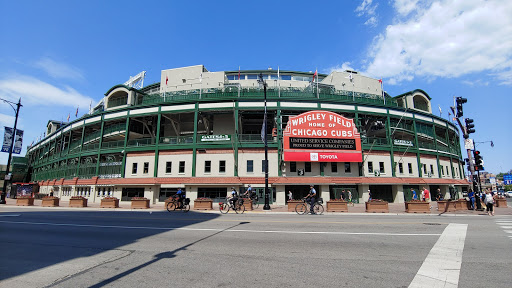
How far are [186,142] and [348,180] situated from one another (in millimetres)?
19435

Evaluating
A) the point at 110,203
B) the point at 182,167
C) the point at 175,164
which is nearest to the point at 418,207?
the point at 182,167

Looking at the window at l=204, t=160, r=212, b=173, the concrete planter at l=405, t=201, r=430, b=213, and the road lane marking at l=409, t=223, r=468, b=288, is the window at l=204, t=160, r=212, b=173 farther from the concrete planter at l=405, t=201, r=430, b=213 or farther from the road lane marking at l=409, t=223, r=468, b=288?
the road lane marking at l=409, t=223, r=468, b=288

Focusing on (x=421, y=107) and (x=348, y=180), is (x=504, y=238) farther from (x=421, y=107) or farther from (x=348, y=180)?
(x=421, y=107)

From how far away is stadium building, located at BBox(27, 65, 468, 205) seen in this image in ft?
92.6

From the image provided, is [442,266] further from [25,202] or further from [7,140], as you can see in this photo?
[7,140]

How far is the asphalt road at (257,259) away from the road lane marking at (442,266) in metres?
0.02

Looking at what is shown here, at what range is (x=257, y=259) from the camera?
5949 millimetres

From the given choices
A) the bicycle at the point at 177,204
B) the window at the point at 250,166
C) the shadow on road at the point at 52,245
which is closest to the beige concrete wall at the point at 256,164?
the window at the point at 250,166

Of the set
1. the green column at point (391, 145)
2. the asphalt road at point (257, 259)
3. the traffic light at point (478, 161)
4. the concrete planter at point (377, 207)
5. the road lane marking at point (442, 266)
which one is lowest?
the asphalt road at point (257, 259)

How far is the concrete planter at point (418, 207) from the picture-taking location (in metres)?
18.4

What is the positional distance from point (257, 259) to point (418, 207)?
17.7 metres

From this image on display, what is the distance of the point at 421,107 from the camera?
38.5m

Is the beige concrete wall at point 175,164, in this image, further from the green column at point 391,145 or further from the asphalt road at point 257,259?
the green column at point 391,145

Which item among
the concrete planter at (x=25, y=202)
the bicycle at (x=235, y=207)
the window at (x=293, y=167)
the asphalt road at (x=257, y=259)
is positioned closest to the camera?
the asphalt road at (x=257, y=259)
